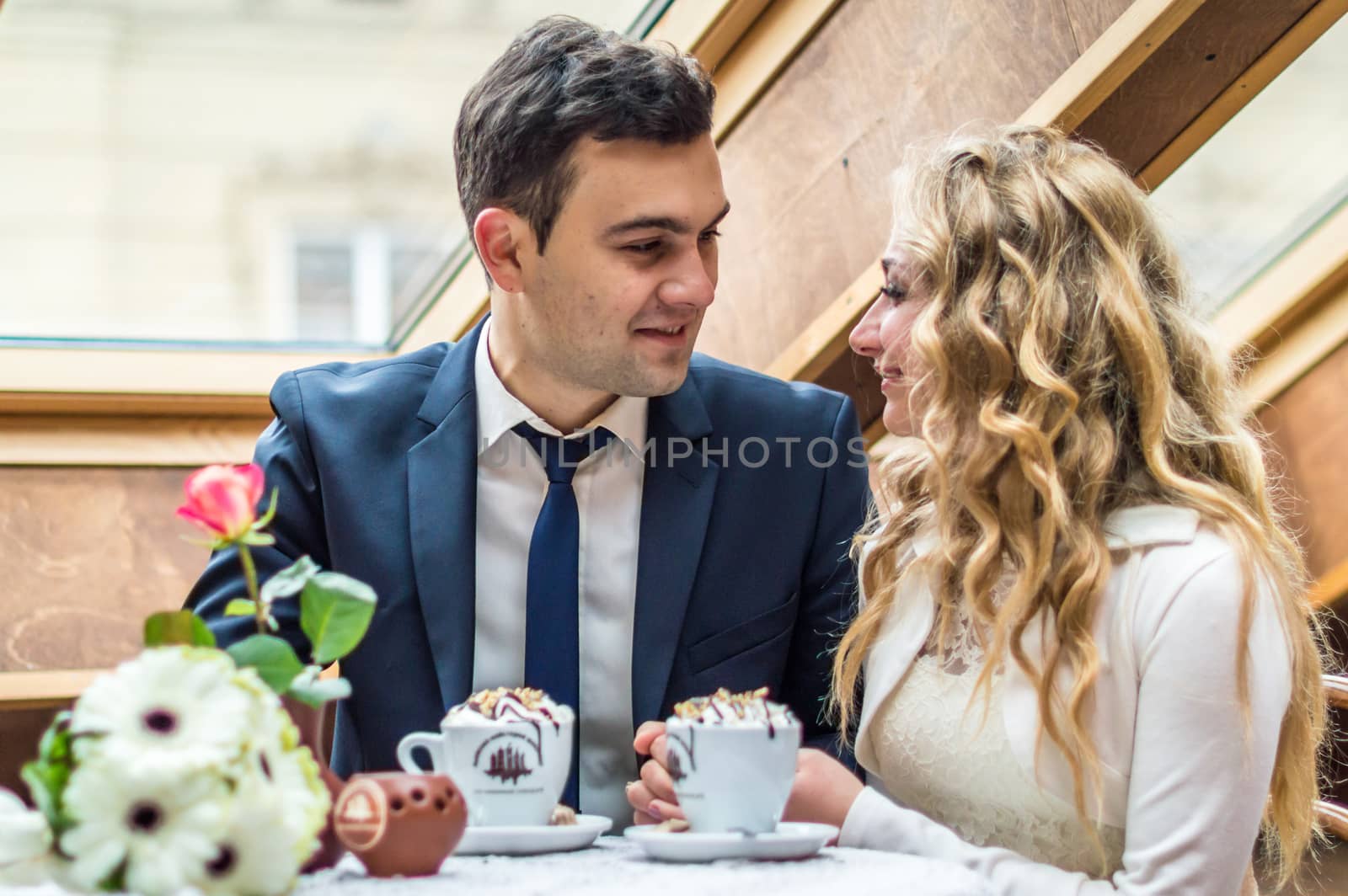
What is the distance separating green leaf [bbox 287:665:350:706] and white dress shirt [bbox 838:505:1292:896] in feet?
1.76

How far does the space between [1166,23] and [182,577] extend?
1.82 meters

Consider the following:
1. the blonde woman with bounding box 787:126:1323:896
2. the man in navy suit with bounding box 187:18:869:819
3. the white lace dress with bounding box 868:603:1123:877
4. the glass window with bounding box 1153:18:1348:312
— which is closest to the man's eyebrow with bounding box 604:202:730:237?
the man in navy suit with bounding box 187:18:869:819

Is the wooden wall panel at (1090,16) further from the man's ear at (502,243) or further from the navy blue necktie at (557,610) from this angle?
the navy blue necktie at (557,610)

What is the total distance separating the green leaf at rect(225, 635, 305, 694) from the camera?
32.1 inches

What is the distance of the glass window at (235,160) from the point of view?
8.16 ft

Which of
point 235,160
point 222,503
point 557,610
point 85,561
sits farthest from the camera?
point 235,160

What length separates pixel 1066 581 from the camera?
126cm

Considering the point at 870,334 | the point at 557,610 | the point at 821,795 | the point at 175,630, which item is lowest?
the point at 821,795

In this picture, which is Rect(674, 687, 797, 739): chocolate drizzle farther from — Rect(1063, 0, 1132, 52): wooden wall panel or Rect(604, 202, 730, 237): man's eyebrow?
Rect(1063, 0, 1132, 52): wooden wall panel

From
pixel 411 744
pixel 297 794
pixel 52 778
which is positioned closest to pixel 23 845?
pixel 52 778

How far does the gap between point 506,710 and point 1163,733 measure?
1.83 feet

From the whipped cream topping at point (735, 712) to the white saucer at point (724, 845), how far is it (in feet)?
0.25

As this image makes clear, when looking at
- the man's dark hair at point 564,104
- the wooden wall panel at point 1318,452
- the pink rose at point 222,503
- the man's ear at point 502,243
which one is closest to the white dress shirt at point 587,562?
the man's ear at point 502,243

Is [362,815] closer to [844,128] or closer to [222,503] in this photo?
[222,503]
